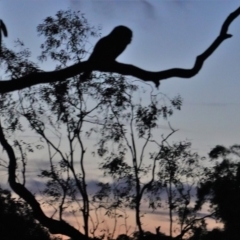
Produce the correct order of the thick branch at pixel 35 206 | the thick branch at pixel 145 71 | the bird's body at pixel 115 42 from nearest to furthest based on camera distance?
1. the thick branch at pixel 145 71
2. the bird's body at pixel 115 42
3. the thick branch at pixel 35 206

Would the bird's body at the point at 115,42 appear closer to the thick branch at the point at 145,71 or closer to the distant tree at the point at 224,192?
the thick branch at the point at 145,71

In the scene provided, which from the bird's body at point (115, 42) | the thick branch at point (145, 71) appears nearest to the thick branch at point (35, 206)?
the bird's body at point (115, 42)

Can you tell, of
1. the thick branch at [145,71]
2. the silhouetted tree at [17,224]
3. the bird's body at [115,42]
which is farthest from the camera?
the silhouetted tree at [17,224]

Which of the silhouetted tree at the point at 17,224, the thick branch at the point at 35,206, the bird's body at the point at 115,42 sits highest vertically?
the silhouetted tree at the point at 17,224

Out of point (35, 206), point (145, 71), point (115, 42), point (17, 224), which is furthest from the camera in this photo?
point (17, 224)

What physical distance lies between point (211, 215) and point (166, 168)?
2.29 metres

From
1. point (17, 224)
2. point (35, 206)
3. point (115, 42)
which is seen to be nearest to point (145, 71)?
point (115, 42)

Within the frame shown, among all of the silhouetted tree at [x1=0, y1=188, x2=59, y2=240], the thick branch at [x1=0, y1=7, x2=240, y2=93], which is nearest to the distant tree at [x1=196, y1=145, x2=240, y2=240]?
the silhouetted tree at [x1=0, y1=188, x2=59, y2=240]

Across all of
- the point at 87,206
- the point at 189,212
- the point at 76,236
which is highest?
the point at 189,212

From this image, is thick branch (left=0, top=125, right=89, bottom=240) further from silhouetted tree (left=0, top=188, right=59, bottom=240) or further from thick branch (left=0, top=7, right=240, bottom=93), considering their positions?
silhouetted tree (left=0, top=188, right=59, bottom=240)

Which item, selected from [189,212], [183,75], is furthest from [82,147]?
[183,75]

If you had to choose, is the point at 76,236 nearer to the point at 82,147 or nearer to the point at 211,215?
the point at 82,147

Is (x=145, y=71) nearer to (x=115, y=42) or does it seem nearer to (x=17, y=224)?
(x=115, y=42)

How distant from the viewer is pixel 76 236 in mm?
9031
